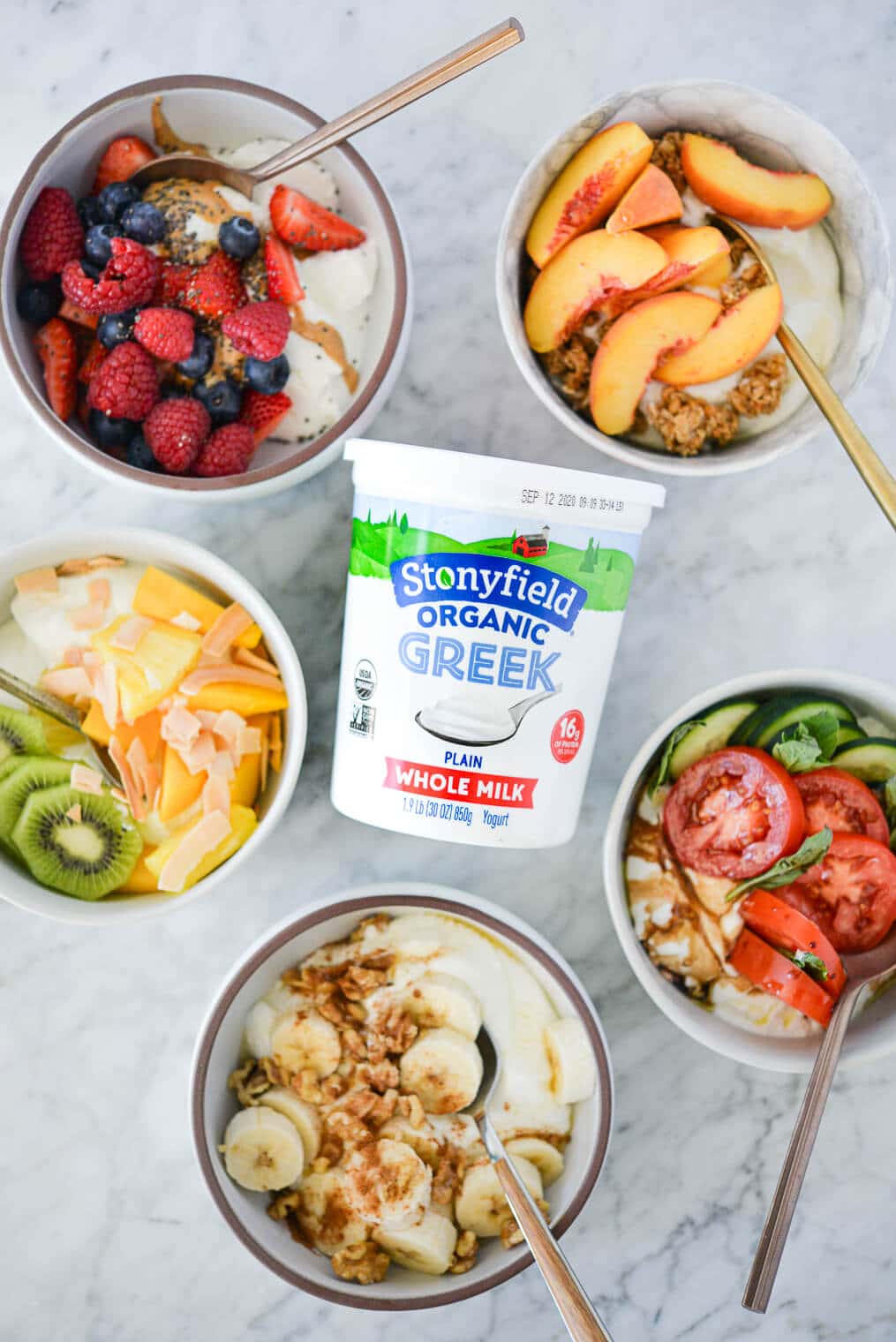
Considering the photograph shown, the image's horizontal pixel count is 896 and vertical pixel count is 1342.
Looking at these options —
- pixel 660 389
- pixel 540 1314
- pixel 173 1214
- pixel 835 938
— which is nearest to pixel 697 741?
pixel 835 938

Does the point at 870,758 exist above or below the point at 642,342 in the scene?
below

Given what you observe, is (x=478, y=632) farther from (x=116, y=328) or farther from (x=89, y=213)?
(x=89, y=213)

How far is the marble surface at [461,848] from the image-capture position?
3.82ft

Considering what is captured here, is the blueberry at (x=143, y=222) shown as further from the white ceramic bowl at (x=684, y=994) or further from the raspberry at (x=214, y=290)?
the white ceramic bowl at (x=684, y=994)

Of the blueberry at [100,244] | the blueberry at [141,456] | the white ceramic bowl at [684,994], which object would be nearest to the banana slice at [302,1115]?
the white ceramic bowl at [684,994]

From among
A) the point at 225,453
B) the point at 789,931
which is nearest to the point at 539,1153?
the point at 789,931

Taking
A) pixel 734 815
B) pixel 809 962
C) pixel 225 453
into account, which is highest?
pixel 225 453

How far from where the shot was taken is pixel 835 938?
1.08m

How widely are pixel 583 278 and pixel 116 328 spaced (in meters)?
0.49

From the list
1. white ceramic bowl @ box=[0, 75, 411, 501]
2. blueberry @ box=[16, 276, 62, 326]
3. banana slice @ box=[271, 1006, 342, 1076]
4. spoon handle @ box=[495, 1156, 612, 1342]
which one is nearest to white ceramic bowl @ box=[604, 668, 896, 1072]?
spoon handle @ box=[495, 1156, 612, 1342]

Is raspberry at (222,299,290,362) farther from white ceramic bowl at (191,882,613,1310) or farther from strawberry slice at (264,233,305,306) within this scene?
A: white ceramic bowl at (191,882,613,1310)

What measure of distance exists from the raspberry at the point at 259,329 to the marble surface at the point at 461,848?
196mm

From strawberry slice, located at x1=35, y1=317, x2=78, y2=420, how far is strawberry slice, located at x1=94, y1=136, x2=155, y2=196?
170 mm

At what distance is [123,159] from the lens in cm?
106
